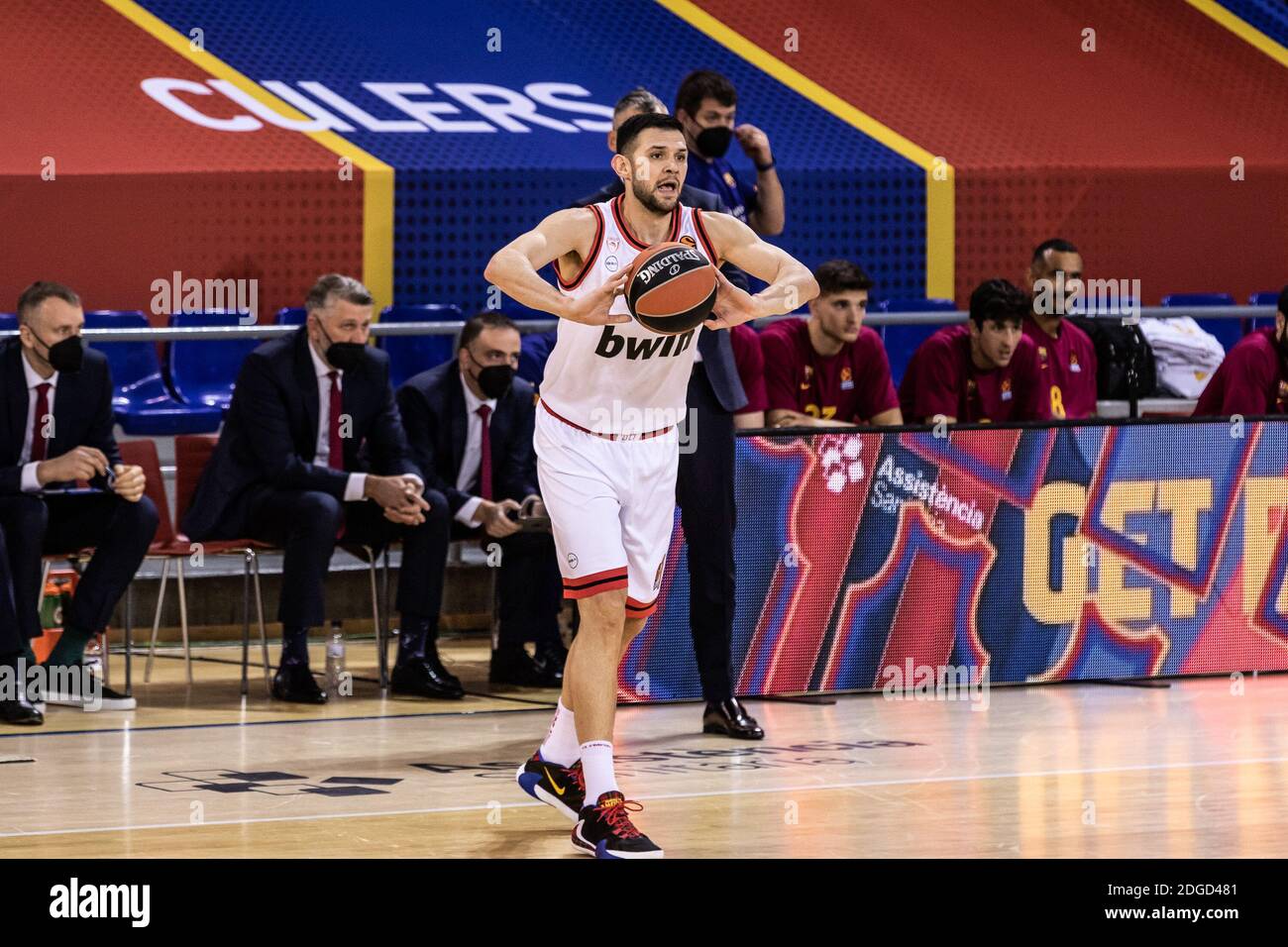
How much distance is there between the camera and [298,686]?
8.40m

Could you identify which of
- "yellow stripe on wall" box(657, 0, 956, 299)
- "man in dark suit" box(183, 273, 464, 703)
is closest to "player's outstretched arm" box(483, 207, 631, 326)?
"man in dark suit" box(183, 273, 464, 703)

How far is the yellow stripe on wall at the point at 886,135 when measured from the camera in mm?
14836

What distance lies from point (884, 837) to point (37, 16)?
32.7 feet

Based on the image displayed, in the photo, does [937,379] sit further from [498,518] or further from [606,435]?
[606,435]

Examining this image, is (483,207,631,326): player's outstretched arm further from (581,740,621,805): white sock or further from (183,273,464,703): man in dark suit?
(183,273,464,703): man in dark suit

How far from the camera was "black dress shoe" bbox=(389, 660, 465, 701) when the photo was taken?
857 cm

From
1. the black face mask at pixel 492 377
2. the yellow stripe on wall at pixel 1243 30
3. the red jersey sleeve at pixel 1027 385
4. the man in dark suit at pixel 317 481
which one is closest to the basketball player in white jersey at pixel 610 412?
the man in dark suit at pixel 317 481

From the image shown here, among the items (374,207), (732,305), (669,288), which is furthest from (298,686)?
(374,207)

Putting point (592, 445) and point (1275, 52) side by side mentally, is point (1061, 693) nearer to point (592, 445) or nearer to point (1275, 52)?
point (592, 445)

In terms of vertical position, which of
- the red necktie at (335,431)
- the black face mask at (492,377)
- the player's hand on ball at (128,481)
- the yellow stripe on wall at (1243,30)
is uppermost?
the yellow stripe on wall at (1243,30)

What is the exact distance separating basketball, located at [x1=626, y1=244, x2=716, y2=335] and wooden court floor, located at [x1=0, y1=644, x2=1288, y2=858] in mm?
1381

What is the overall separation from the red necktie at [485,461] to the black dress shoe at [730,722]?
1.75 meters

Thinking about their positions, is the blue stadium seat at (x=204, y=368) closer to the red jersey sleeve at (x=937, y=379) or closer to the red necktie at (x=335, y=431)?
the red necktie at (x=335, y=431)
